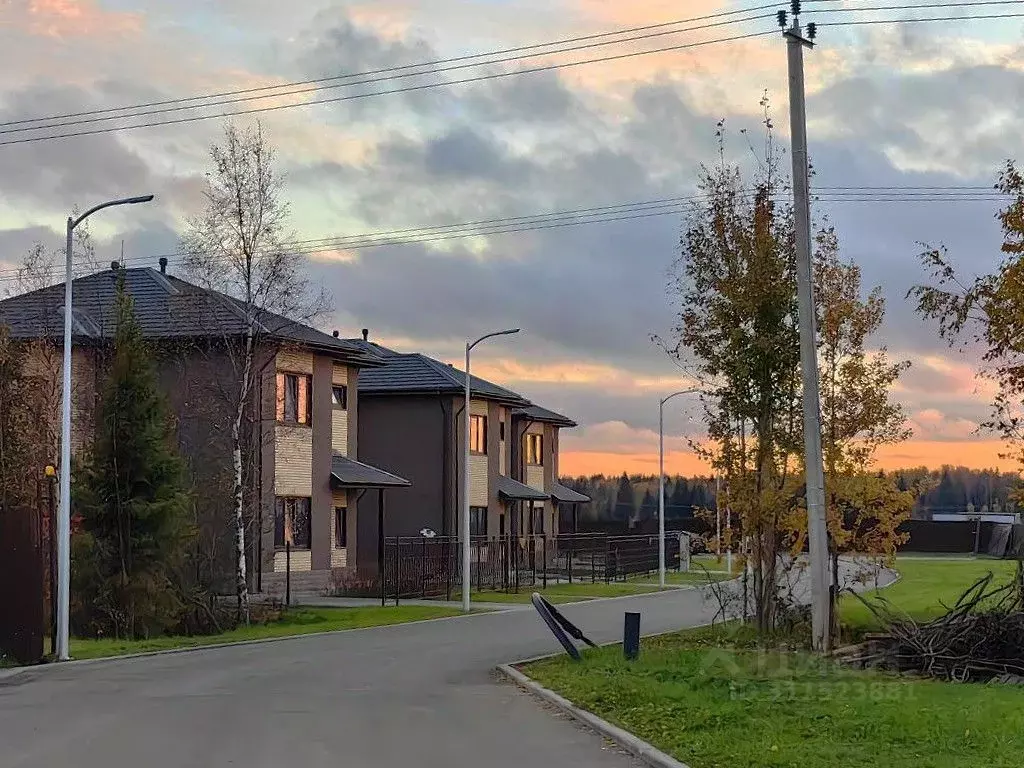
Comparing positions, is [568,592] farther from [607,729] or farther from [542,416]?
[607,729]

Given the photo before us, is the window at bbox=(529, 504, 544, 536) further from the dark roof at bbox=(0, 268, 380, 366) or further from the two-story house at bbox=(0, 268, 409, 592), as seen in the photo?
the dark roof at bbox=(0, 268, 380, 366)

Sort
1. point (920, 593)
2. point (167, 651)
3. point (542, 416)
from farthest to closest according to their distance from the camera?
point (542, 416) → point (920, 593) → point (167, 651)

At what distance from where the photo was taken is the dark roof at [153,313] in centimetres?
3272

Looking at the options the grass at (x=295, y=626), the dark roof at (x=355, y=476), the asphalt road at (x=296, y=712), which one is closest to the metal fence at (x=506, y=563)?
the dark roof at (x=355, y=476)

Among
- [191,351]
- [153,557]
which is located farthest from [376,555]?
[153,557]

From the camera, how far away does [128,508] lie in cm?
2539

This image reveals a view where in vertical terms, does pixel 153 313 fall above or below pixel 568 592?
above

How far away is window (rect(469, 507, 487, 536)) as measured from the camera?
167 feet

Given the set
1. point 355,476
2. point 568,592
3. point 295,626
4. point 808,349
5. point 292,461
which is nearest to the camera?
point 808,349

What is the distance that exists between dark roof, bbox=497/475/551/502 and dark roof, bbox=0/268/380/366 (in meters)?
12.7

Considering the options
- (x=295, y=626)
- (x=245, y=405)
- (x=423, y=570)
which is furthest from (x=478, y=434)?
A: (x=295, y=626)

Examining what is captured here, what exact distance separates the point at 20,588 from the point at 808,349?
12.8 m

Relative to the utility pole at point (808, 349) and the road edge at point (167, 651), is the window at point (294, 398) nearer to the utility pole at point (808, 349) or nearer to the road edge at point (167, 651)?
the road edge at point (167, 651)

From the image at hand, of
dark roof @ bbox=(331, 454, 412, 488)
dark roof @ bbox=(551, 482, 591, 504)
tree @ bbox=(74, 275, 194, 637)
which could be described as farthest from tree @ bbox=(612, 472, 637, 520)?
tree @ bbox=(74, 275, 194, 637)
